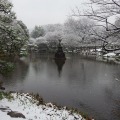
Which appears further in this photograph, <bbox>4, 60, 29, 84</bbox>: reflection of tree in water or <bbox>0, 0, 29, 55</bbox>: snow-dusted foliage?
<bbox>4, 60, 29, 84</bbox>: reflection of tree in water

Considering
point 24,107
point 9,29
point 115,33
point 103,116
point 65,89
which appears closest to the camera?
point 115,33

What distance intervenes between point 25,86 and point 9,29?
10.6 m

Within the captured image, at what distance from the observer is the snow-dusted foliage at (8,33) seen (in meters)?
11.6

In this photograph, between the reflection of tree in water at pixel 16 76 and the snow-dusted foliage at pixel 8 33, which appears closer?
the snow-dusted foliage at pixel 8 33

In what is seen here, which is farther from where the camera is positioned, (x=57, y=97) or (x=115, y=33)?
(x=57, y=97)

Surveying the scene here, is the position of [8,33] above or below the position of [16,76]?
above

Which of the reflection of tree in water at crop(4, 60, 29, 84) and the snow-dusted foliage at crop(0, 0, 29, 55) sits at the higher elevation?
the snow-dusted foliage at crop(0, 0, 29, 55)

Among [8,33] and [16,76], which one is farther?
[16,76]

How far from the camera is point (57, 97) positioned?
688 inches

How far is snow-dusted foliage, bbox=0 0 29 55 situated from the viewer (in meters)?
11.6

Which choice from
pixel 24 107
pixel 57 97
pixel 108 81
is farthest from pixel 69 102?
pixel 108 81

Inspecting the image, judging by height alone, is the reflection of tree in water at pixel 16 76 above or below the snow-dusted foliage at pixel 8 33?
below

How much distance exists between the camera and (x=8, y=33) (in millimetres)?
11672

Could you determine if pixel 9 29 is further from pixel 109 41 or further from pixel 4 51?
pixel 109 41
